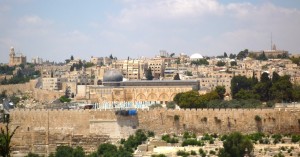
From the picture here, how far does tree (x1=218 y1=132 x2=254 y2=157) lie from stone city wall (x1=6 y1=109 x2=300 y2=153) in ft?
18.8

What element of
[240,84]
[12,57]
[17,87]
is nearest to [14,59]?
[12,57]

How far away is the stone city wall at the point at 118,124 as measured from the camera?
2829cm

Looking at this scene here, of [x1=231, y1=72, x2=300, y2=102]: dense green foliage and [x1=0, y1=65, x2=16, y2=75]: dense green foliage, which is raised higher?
[x1=0, y1=65, x2=16, y2=75]: dense green foliage

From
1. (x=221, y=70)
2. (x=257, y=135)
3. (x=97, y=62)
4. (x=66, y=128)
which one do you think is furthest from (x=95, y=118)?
(x=97, y=62)

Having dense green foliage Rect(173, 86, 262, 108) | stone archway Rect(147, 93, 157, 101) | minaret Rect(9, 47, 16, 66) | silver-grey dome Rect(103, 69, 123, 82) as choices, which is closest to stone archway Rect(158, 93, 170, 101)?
stone archway Rect(147, 93, 157, 101)

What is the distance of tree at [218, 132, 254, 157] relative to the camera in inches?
857

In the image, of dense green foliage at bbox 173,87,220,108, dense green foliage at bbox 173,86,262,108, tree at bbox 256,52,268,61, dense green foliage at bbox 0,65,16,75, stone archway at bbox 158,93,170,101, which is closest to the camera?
dense green foliage at bbox 173,86,262,108

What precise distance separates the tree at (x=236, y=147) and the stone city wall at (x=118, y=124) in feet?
18.8

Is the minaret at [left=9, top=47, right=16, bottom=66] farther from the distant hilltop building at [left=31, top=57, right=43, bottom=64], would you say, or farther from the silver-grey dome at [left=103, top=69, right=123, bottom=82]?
the silver-grey dome at [left=103, top=69, right=123, bottom=82]

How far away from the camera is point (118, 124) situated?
29516 millimetres

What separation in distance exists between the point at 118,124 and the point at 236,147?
8.90 metres

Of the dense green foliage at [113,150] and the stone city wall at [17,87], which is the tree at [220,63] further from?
the dense green foliage at [113,150]

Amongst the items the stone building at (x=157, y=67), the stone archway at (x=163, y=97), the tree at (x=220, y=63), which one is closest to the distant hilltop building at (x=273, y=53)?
the tree at (x=220, y=63)

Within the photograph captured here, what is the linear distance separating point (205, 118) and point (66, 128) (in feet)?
23.2
